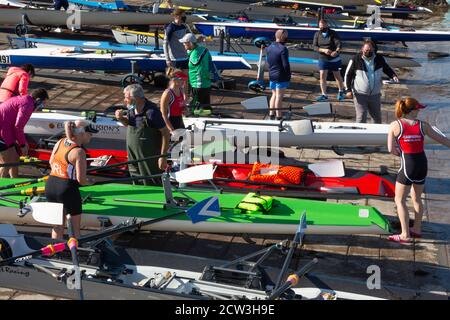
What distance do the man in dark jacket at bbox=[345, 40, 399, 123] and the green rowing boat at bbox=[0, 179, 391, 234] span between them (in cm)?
312

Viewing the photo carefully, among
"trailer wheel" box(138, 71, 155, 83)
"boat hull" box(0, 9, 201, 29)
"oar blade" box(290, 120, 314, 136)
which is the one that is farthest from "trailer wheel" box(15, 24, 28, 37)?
"oar blade" box(290, 120, 314, 136)

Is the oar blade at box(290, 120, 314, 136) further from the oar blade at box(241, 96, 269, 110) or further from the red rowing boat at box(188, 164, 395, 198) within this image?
the red rowing boat at box(188, 164, 395, 198)

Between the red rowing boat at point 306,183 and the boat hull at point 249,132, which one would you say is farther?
the boat hull at point 249,132

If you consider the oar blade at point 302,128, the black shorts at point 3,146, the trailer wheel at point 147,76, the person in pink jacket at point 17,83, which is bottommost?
the trailer wheel at point 147,76

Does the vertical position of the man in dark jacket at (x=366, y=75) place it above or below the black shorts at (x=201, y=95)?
above

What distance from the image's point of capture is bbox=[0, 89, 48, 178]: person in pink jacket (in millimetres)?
8750

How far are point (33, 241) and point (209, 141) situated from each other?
345 centimetres

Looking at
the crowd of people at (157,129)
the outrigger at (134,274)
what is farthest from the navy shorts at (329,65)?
the outrigger at (134,274)

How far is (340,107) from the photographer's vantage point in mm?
13172

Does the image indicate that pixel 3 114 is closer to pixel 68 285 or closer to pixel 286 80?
pixel 68 285

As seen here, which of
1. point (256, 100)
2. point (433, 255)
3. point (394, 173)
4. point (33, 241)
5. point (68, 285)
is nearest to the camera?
point (68, 285)

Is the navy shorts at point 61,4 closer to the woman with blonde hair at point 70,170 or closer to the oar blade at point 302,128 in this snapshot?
the oar blade at point 302,128

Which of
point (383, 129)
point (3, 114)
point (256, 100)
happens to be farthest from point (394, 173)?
point (3, 114)

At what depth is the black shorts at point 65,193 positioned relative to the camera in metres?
7.11
